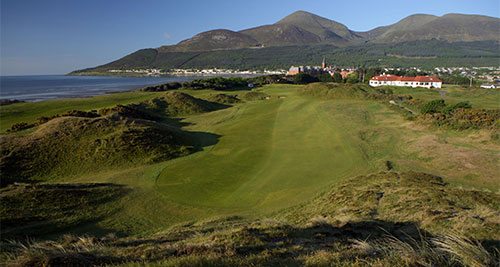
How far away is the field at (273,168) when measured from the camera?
1928 cm

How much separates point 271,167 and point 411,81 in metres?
103

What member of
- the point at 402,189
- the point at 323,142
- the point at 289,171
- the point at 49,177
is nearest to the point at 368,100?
the point at 323,142

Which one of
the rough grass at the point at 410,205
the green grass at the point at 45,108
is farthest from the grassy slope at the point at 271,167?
the green grass at the point at 45,108

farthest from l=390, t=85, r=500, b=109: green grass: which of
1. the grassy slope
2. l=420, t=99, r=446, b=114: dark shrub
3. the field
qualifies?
the grassy slope

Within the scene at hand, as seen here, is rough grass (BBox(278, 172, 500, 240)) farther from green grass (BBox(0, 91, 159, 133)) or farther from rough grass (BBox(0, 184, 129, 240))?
green grass (BBox(0, 91, 159, 133))

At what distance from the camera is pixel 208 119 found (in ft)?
176

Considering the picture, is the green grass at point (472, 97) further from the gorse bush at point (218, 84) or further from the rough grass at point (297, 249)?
the rough grass at point (297, 249)

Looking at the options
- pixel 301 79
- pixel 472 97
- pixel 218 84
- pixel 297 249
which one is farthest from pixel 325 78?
pixel 297 249

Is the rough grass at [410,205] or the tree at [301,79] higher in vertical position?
the tree at [301,79]

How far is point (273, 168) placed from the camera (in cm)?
2678

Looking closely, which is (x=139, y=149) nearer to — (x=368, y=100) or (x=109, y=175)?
(x=109, y=175)

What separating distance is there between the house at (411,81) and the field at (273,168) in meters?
76.5

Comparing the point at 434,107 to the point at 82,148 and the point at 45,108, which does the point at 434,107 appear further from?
the point at 45,108

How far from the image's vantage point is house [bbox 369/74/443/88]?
110500mm
